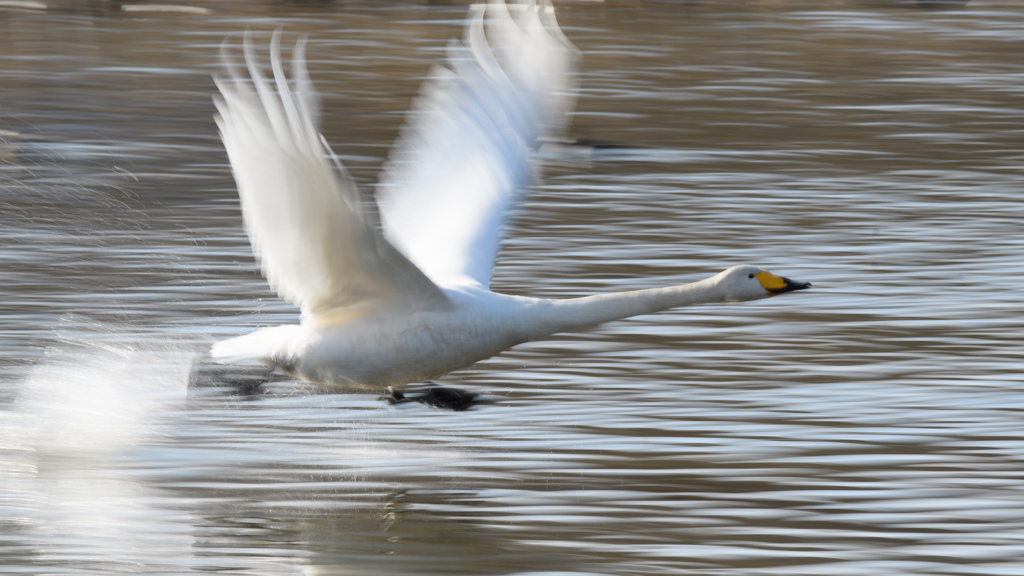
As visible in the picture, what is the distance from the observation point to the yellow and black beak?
740 centimetres

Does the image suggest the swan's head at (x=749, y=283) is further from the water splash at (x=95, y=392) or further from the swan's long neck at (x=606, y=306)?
the water splash at (x=95, y=392)

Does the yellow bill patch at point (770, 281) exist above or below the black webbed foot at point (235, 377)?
above

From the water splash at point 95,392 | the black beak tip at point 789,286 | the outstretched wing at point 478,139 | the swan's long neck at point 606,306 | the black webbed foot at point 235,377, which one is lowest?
the water splash at point 95,392

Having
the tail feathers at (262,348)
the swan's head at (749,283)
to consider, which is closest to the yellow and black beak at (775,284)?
the swan's head at (749,283)

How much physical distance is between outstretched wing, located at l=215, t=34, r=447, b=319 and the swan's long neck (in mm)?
418

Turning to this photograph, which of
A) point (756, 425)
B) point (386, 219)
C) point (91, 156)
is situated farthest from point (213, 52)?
point (756, 425)

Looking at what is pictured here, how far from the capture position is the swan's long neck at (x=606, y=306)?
279 inches

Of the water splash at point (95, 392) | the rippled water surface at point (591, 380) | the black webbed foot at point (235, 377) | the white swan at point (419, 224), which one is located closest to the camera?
the white swan at point (419, 224)

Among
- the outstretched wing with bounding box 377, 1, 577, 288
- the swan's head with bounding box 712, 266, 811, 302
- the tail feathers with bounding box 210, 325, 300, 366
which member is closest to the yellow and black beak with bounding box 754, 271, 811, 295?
the swan's head with bounding box 712, 266, 811, 302

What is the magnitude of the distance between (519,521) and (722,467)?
0.99m

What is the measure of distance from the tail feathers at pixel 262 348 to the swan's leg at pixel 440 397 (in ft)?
2.37

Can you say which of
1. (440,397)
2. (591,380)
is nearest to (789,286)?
(591,380)

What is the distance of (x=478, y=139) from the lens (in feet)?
27.1

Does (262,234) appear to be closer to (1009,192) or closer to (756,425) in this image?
(756,425)
